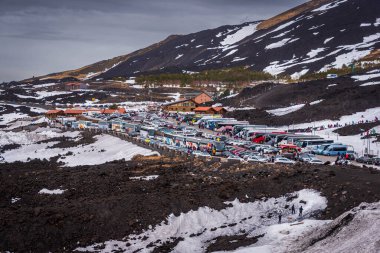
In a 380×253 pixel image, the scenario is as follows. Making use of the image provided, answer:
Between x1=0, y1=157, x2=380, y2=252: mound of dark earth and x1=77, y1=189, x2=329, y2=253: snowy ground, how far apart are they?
0.73 meters

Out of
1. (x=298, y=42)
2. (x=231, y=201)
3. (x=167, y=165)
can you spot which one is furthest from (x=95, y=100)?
(x=231, y=201)

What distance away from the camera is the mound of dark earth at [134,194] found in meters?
28.6

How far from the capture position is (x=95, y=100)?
151000 mm

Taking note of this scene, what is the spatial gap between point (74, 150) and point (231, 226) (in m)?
40.0

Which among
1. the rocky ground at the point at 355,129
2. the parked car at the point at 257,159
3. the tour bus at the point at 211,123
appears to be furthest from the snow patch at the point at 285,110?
the parked car at the point at 257,159

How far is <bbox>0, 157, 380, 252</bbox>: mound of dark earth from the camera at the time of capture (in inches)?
1128

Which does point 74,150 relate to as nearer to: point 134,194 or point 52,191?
point 52,191

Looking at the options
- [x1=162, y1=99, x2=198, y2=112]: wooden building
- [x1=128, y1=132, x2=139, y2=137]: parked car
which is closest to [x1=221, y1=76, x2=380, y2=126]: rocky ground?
[x1=162, y1=99, x2=198, y2=112]: wooden building

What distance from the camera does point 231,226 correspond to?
98.6ft

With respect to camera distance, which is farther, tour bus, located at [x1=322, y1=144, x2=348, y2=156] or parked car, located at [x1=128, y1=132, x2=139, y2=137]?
parked car, located at [x1=128, y1=132, x2=139, y2=137]

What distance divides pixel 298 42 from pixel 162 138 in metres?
140

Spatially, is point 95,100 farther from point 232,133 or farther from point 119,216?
point 119,216

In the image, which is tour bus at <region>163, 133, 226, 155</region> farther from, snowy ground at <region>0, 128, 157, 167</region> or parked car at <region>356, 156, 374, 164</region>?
parked car at <region>356, 156, 374, 164</region>

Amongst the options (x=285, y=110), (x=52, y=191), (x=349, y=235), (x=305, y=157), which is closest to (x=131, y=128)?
(x=285, y=110)
